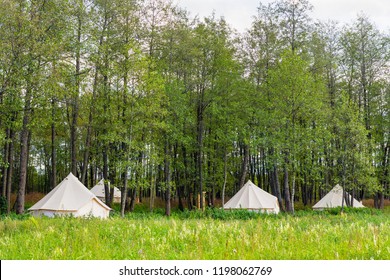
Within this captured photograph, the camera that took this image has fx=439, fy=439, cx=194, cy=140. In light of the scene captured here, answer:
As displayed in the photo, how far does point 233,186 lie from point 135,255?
186 ft

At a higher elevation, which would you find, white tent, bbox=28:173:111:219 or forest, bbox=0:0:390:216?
forest, bbox=0:0:390:216

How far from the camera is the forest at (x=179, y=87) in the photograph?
24.3m

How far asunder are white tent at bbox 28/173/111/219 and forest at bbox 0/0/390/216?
5.41 ft

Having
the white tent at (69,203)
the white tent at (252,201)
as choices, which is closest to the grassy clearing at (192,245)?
the white tent at (69,203)

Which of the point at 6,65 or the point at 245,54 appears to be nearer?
the point at 6,65

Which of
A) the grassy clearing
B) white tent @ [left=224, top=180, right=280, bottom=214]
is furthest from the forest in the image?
the grassy clearing

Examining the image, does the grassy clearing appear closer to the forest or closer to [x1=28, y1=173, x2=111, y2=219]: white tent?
the forest

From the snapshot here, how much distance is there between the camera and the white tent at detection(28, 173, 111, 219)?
24844 mm

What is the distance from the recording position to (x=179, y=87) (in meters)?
35.1

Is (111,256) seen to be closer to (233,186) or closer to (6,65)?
(6,65)

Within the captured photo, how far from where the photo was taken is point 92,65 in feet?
105

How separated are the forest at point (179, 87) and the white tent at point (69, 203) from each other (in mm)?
1649

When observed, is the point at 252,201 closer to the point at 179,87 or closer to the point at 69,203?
the point at 179,87

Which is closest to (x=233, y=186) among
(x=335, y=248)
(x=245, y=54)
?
(x=245, y=54)
